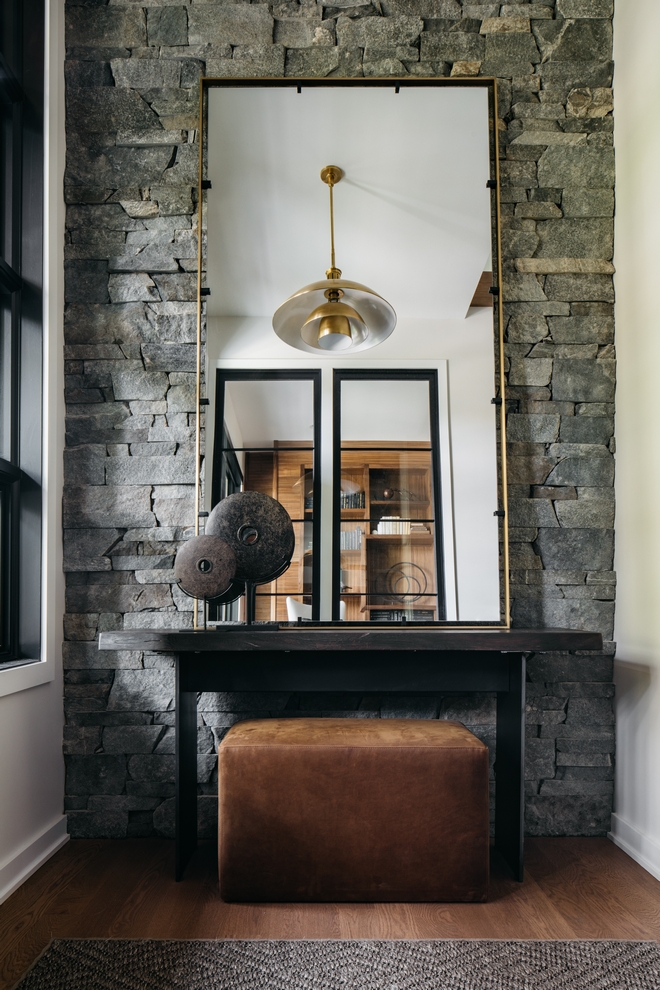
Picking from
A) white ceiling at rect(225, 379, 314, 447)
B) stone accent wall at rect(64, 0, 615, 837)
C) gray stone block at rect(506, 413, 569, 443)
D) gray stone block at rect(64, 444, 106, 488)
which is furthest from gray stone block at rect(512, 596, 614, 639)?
gray stone block at rect(64, 444, 106, 488)

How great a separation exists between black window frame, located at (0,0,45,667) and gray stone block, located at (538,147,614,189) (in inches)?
74.7

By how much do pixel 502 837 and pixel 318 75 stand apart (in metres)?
2.84

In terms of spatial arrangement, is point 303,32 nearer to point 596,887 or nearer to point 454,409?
point 454,409

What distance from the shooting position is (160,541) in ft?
7.80

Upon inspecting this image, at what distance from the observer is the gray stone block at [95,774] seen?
2303mm

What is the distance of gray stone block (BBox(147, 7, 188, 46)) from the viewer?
2.47 meters

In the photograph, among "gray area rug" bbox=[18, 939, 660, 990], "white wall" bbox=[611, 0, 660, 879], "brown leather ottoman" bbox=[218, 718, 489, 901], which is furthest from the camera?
"white wall" bbox=[611, 0, 660, 879]

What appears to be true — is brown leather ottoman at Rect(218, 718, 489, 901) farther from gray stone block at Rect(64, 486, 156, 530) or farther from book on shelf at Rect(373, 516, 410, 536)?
gray stone block at Rect(64, 486, 156, 530)

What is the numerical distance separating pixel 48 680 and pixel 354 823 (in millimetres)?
1147

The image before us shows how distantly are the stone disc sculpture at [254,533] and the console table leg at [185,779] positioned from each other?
1.30ft

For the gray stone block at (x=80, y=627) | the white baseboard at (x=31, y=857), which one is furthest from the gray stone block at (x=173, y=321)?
the white baseboard at (x=31, y=857)

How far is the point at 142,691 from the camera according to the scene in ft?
7.64

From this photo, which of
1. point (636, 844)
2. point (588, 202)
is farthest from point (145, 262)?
point (636, 844)

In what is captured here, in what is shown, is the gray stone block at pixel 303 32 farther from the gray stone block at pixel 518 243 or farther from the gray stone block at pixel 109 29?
the gray stone block at pixel 518 243
